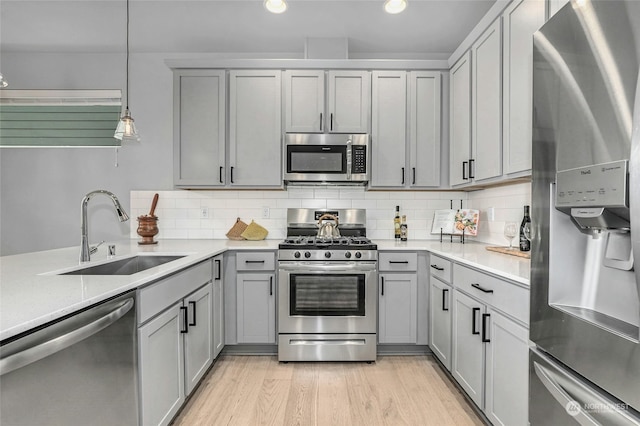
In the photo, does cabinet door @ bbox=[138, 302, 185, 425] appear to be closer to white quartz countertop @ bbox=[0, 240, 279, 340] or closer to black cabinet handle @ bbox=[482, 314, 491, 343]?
white quartz countertop @ bbox=[0, 240, 279, 340]

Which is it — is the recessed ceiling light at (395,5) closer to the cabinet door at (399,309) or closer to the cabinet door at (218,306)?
the cabinet door at (399,309)

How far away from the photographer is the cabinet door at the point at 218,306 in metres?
2.45

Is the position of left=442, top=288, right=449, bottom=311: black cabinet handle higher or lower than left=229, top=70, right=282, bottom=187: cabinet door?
lower

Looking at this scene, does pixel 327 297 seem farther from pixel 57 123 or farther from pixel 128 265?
pixel 57 123

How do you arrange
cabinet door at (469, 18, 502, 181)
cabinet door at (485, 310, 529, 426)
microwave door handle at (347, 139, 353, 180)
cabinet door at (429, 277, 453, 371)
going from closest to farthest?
cabinet door at (485, 310, 529, 426) < cabinet door at (469, 18, 502, 181) < cabinet door at (429, 277, 453, 371) < microwave door handle at (347, 139, 353, 180)

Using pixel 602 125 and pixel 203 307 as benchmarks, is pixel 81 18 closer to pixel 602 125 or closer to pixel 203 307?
pixel 203 307

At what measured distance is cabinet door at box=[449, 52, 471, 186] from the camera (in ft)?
8.50

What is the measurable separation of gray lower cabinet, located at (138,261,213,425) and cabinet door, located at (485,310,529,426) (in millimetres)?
1659

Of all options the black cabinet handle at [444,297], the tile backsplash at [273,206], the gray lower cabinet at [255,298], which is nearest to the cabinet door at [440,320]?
the black cabinet handle at [444,297]

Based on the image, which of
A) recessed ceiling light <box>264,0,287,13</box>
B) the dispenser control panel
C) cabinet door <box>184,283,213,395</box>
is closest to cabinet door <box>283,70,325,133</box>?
recessed ceiling light <box>264,0,287,13</box>

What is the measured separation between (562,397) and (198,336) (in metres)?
1.91

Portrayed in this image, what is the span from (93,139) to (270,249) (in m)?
2.25

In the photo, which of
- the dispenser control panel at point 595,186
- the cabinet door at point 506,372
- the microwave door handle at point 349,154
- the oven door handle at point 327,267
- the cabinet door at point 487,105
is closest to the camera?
the dispenser control panel at point 595,186

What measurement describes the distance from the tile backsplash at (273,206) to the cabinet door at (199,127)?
36 cm
